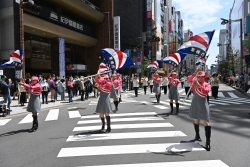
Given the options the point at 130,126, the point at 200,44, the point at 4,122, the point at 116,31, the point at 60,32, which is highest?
the point at 116,31

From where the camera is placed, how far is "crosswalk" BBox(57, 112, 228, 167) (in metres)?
5.73

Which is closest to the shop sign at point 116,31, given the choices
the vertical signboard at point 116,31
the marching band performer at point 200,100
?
the vertical signboard at point 116,31

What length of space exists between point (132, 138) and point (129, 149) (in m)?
1.01

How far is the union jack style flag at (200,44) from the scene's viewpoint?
8.48 meters

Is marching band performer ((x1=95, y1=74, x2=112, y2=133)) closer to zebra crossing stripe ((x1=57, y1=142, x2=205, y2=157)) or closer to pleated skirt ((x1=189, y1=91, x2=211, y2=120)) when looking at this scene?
zebra crossing stripe ((x1=57, y1=142, x2=205, y2=157))

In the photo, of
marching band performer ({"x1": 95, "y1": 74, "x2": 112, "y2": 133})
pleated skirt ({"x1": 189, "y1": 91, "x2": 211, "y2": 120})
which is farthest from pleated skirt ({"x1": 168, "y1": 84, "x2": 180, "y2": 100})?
pleated skirt ({"x1": 189, "y1": 91, "x2": 211, "y2": 120})

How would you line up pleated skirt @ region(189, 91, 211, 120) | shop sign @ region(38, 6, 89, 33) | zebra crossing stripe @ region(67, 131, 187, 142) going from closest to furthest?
pleated skirt @ region(189, 91, 211, 120), zebra crossing stripe @ region(67, 131, 187, 142), shop sign @ region(38, 6, 89, 33)

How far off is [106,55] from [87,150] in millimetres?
5165

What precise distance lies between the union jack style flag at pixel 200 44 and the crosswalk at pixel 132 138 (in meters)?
2.58

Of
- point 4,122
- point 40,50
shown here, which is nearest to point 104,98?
point 4,122

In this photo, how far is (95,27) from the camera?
35.8 meters

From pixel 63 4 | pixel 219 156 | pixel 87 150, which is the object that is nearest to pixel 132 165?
pixel 87 150

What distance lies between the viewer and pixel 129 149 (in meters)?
6.07

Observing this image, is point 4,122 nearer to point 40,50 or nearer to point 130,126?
point 130,126
